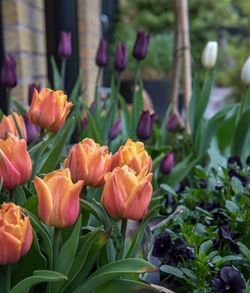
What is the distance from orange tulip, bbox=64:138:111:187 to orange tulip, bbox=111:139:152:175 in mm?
21

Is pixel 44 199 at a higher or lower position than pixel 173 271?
higher

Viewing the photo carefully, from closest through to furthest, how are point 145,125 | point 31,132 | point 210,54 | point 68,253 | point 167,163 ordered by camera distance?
point 68,253 < point 31,132 < point 145,125 < point 167,163 < point 210,54

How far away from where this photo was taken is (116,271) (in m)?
0.62

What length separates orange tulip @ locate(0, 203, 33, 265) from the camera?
0.52 m

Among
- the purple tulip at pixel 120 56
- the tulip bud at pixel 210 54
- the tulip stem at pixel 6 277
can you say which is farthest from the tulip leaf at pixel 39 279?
the tulip bud at pixel 210 54

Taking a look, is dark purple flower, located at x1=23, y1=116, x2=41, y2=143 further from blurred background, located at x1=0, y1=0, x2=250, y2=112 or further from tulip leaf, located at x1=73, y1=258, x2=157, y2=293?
blurred background, located at x1=0, y1=0, x2=250, y2=112

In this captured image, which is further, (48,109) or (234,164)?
(234,164)

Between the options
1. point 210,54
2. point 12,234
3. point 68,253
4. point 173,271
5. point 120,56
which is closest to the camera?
point 12,234

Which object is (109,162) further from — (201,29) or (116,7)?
(116,7)

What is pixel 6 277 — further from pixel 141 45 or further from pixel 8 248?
pixel 141 45

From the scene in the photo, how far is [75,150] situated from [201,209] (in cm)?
37

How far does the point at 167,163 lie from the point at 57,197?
652mm

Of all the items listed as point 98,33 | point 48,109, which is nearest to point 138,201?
point 48,109

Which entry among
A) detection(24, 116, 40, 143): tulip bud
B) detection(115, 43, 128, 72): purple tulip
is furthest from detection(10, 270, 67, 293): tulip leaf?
detection(115, 43, 128, 72): purple tulip
